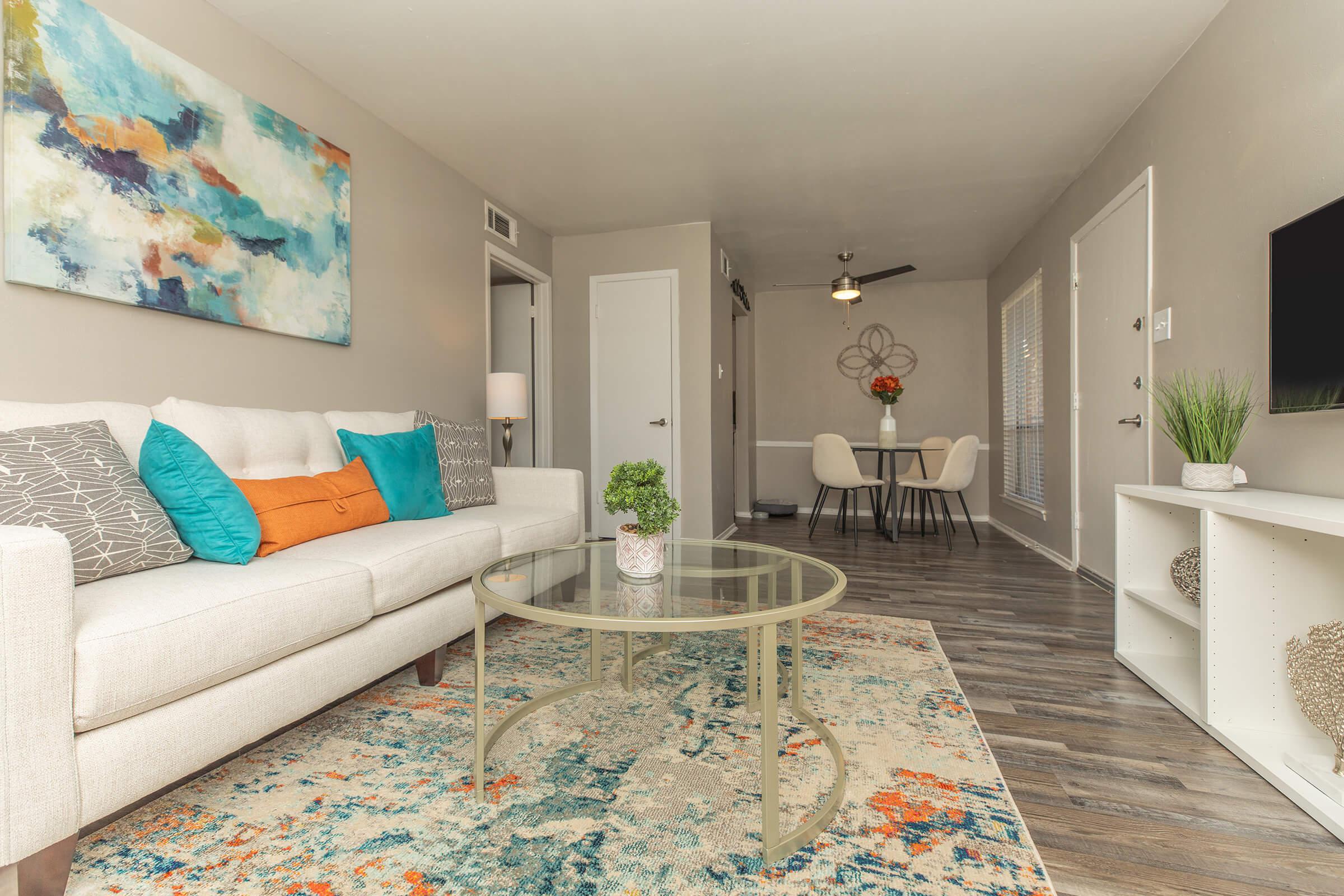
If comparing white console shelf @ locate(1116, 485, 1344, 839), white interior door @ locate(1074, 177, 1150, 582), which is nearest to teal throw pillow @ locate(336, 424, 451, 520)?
white console shelf @ locate(1116, 485, 1344, 839)

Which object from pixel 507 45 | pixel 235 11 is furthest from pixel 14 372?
pixel 507 45

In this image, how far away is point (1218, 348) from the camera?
7.70 feet

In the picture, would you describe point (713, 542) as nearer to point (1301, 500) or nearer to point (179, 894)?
point (179, 894)

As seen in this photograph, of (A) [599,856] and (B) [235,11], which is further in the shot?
(B) [235,11]

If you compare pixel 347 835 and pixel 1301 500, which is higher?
pixel 1301 500

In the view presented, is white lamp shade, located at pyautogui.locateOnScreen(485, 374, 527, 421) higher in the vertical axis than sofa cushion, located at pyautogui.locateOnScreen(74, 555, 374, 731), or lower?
higher

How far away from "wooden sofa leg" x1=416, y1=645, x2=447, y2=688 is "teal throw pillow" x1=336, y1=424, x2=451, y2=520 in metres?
0.63

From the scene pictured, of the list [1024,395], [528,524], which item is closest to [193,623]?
[528,524]

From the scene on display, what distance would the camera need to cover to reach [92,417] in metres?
1.73

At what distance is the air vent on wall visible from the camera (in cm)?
406

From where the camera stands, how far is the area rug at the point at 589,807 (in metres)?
1.13

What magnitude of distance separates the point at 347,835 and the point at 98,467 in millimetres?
1093

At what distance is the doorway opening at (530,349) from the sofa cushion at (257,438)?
234cm

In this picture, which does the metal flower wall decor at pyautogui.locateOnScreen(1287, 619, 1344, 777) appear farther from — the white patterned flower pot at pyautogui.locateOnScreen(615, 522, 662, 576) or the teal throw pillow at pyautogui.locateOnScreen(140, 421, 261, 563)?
the teal throw pillow at pyautogui.locateOnScreen(140, 421, 261, 563)
